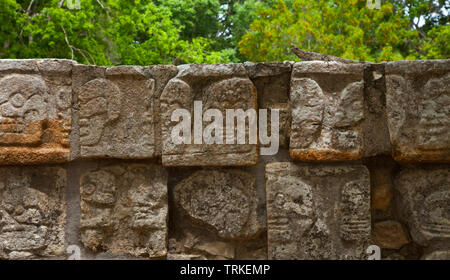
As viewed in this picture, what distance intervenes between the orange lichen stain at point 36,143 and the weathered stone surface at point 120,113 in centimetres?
10

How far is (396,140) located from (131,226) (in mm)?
1481

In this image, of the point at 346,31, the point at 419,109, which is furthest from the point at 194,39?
the point at 419,109

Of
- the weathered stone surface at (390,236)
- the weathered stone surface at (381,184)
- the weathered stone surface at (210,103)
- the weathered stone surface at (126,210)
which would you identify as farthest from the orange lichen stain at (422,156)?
the weathered stone surface at (126,210)

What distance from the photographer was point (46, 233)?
8.11 feet

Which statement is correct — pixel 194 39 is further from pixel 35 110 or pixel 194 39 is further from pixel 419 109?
pixel 419 109

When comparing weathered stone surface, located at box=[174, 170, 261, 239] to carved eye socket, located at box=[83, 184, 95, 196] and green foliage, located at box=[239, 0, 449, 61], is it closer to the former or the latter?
carved eye socket, located at box=[83, 184, 95, 196]

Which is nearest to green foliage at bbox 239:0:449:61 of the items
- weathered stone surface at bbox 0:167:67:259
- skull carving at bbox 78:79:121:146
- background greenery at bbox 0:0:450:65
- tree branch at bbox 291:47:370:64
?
background greenery at bbox 0:0:450:65

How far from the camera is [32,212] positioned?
2467mm

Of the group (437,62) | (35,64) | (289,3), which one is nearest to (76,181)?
(35,64)

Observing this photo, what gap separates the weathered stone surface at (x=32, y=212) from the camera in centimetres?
245

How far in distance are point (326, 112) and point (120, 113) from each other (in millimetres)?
1101

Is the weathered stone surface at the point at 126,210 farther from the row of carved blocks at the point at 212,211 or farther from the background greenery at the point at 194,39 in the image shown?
the background greenery at the point at 194,39

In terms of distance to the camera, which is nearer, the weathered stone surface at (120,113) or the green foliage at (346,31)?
the weathered stone surface at (120,113)

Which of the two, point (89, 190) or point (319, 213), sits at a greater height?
point (89, 190)
